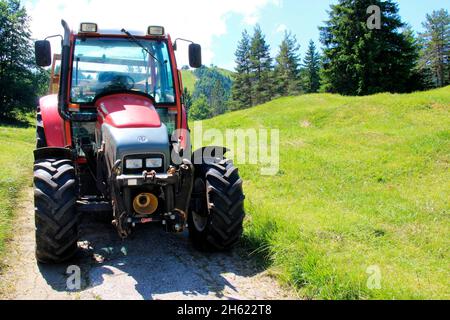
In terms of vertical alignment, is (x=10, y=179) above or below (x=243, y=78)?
below

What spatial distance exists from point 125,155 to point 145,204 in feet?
1.84

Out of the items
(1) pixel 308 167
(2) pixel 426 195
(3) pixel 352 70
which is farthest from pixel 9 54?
(2) pixel 426 195

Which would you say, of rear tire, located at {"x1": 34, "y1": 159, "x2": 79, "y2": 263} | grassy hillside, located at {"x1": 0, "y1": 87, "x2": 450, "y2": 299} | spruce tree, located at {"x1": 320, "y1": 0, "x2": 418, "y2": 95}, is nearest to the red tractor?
rear tire, located at {"x1": 34, "y1": 159, "x2": 79, "y2": 263}

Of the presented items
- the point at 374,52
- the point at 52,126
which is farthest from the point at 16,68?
the point at 52,126

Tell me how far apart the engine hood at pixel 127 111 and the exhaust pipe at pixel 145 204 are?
2.67 ft

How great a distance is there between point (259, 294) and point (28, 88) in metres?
38.9

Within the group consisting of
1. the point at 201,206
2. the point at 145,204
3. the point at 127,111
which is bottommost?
the point at 201,206

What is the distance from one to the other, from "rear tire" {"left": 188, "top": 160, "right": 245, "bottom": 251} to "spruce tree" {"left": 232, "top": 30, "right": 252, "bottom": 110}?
57456 millimetres

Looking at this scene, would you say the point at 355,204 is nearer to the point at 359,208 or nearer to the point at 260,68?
the point at 359,208

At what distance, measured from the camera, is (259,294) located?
4.54m

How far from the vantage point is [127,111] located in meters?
5.37

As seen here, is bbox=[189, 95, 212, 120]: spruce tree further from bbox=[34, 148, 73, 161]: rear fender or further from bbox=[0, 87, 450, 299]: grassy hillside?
bbox=[34, 148, 73, 161]: rear fender

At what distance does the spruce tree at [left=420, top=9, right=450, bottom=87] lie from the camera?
156 feet
